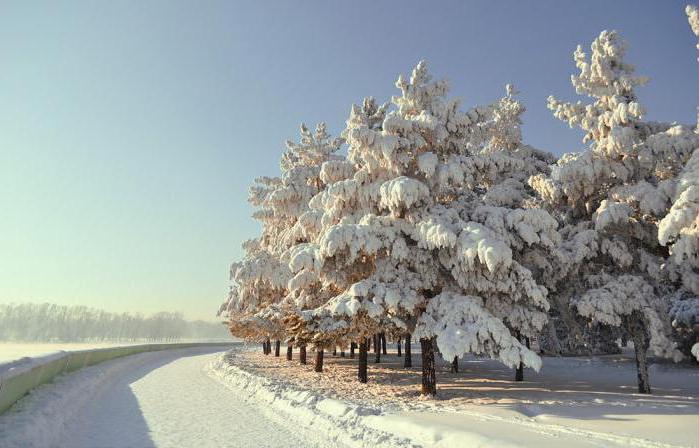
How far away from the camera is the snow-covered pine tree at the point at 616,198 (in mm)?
16062

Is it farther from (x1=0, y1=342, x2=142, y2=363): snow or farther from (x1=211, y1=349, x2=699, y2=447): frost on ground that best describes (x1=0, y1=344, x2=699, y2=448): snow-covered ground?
(x1=0, y1=342, x2=142, y2=363): snow

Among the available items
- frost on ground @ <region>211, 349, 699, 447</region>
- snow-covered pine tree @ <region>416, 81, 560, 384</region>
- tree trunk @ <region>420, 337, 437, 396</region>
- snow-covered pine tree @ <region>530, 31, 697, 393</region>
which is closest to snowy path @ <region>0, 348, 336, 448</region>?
frost on ground @ <region>211, 349, 699, 447</region>

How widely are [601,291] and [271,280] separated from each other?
16.7m

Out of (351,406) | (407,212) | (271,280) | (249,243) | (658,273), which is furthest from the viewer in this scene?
(249,243)

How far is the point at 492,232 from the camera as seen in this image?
13586 mm

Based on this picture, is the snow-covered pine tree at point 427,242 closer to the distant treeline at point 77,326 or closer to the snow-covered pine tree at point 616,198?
the snow-covered pine tree at point 616,198

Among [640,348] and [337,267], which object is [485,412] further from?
[640,348]

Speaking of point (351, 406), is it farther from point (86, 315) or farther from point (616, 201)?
point (86, 315)

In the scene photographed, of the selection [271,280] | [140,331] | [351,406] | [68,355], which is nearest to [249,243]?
[271,280]

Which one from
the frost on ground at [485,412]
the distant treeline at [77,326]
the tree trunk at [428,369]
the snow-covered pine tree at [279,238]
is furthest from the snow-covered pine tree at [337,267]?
the distant treeline at [77,326]

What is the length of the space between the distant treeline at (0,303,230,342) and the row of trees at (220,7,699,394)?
165 m

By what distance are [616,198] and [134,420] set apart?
18109 millimetres

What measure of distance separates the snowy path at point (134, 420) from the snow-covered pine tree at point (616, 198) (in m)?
12.1

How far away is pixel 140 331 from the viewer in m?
174
